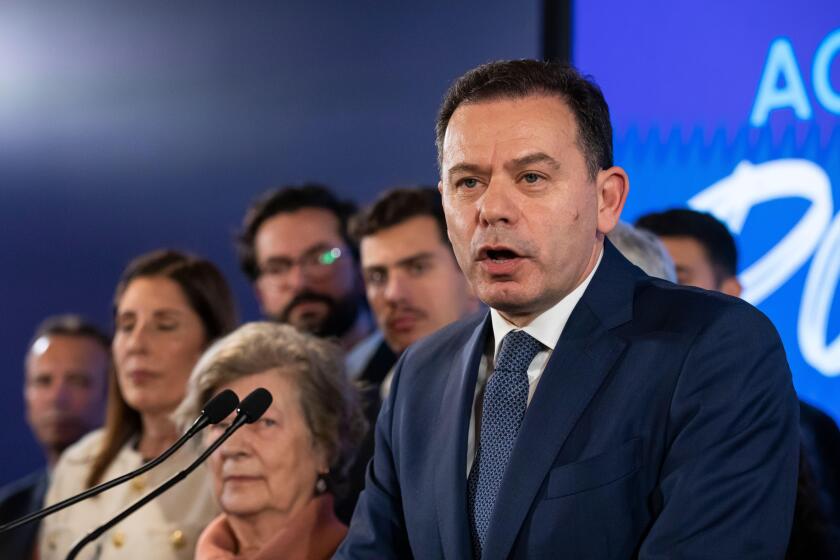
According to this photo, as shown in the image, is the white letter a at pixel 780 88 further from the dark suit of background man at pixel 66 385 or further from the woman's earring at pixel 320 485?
the dark suit of background man at pixel 66 385

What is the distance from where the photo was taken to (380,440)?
5.77 ft

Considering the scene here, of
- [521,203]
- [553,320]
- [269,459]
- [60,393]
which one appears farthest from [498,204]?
[60,393]

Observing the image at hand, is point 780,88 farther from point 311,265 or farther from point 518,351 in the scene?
point 518,351

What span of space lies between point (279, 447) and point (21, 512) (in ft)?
4.65

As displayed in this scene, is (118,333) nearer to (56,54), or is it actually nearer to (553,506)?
(553,506)

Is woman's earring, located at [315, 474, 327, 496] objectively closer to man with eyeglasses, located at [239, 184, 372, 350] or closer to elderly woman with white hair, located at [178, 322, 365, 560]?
elderly woman with white hair, located at [178, 322, 365, 560]

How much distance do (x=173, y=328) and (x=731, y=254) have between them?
4.59 feet

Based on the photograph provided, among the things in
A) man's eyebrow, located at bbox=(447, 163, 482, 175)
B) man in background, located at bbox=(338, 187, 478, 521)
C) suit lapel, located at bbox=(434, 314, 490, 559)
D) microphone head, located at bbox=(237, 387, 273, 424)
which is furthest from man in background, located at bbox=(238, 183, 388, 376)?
man's eyebrow, located at bbox=(447, 163, 482, 175)

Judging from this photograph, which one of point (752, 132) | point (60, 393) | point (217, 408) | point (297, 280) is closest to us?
point (217, 408)

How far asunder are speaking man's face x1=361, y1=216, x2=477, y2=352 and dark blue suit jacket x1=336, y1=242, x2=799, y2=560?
4.75ft

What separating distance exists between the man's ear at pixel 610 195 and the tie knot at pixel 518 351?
17cm

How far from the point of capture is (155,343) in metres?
3.07

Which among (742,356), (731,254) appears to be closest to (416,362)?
(742,356)

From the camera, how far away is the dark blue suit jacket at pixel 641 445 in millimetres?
1370
